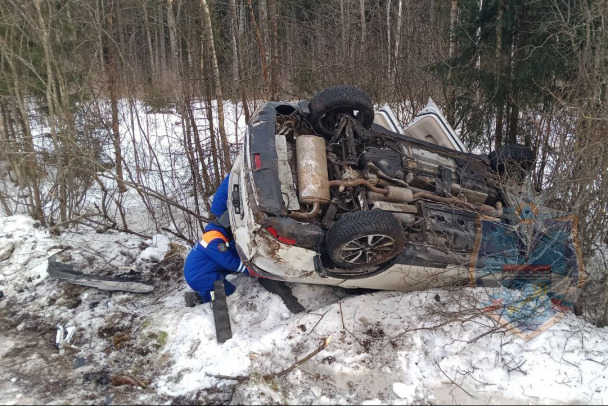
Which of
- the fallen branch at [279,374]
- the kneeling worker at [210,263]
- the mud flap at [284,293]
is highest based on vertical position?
the kneeling worker at [210,263]

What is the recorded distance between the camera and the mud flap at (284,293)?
3.88 m

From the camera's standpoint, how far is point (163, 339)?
371 centimetres

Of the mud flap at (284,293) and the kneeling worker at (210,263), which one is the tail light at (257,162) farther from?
the mud flap at (284,293)

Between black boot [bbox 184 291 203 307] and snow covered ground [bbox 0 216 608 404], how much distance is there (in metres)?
0.14

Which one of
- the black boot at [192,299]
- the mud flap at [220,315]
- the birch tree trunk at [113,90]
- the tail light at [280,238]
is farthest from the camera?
the birch tree trunk at [113,90]

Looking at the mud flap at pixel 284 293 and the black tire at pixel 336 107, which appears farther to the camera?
the black tire at pixel 336 107

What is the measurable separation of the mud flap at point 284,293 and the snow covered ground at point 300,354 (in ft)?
0.20

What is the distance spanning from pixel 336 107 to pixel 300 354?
2.50 metres

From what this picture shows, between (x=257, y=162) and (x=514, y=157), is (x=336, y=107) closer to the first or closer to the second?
(x=257, y=162)

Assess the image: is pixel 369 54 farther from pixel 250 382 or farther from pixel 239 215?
pixel 250 382

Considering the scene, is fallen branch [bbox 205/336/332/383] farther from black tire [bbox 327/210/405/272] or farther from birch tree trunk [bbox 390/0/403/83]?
birch tree trunk [bbox 390/0/403/83]

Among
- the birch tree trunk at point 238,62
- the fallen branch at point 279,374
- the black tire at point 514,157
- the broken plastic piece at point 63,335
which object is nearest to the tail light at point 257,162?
the fallen branch at point 279,374

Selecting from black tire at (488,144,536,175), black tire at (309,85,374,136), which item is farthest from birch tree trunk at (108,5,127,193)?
black tire at (488,144,536,175)

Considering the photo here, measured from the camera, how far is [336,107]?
4.44 metres
